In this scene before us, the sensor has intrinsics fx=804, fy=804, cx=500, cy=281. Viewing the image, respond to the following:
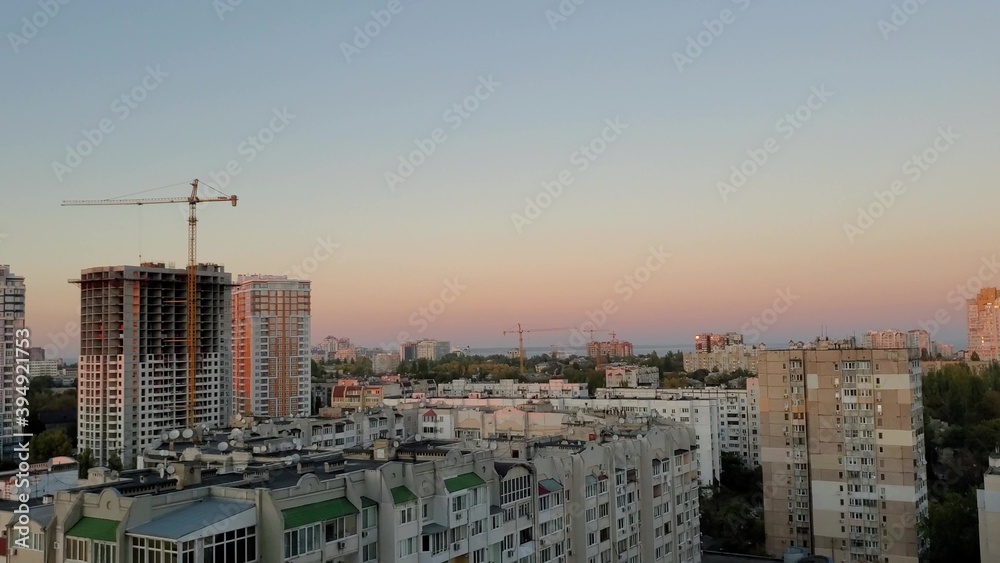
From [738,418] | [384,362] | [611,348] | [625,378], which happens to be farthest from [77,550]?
[611,348]

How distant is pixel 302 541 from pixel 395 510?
158cm

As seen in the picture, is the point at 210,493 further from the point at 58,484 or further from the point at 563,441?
the point at 563,441

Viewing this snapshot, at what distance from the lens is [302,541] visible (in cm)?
985

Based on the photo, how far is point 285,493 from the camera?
987 centimetres

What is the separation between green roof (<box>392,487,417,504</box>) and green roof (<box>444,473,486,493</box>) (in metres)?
0.82

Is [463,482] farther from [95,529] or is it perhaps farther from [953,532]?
[953,532]

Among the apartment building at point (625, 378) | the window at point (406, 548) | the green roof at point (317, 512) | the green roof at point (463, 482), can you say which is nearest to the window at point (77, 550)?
the green roof at point (317, 512)

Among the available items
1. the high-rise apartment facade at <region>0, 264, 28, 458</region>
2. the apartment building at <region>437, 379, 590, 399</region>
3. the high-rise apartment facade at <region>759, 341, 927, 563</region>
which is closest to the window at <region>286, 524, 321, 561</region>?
the high-rise apartment facade at <region>759, 341, 927, 563</region>

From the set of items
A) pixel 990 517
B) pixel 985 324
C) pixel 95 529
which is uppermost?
pixel 985 324

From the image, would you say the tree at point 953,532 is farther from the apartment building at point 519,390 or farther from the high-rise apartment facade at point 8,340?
the high-rise apartment facade at point 8,340

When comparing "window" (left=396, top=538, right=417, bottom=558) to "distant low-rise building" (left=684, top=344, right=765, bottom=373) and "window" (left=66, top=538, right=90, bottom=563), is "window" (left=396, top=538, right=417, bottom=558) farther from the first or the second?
"distant low-rise building" (left=684, top=344, right=765, bottom=373)

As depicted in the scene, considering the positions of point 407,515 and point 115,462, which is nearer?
point 407,515

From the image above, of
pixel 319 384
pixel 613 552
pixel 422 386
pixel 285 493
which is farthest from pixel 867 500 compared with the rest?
pixel 319 384

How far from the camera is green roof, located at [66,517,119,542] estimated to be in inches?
351
